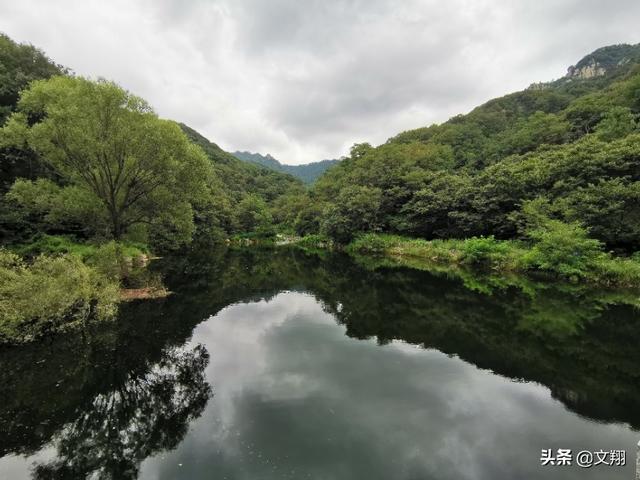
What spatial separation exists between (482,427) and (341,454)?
4078 mm

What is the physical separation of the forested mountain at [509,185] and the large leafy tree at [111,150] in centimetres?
3242

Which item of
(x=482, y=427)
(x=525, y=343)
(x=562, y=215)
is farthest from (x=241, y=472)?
(x=562, y=215)

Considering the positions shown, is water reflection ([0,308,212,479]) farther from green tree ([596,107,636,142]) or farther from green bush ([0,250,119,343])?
green tree ([596,107,636,142])

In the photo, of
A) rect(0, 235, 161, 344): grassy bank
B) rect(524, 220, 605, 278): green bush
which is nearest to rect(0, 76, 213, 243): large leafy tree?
rect(0, 235, 161, 344): grassy bank

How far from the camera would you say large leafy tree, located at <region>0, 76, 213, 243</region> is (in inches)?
813

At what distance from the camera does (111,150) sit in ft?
70.6

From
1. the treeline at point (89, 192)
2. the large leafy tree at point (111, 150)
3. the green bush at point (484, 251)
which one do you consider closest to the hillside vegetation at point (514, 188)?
the green bush at point (484, 251)

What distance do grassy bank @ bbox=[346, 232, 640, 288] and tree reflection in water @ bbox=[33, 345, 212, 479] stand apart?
30.1 m

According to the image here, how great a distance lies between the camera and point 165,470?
24.0 ft

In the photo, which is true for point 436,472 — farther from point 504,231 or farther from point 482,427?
point 504,231

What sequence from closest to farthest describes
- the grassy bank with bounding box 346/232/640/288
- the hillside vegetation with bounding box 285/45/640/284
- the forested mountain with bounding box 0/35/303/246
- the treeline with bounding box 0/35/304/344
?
the treeline with bounding box 0/35/304/344 → the forested mountain with bounding box 0/35/303/246 → the grassy bank with bounding box 346/232/640/288 → the hillside vegetation with bounding box 285/45/640/284

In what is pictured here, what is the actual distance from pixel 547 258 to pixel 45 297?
35.8 metres

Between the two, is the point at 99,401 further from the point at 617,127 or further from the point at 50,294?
the point at 617,127

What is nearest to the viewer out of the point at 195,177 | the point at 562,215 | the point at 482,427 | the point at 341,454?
the point at 341,454
